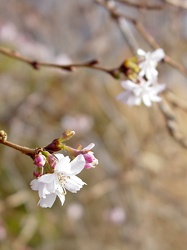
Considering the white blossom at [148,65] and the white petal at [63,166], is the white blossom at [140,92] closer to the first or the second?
the white blossom at [148,65]

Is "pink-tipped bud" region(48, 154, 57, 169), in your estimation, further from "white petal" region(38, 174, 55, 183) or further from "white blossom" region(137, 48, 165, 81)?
"white blossom" region(137, 48, 165, 81)

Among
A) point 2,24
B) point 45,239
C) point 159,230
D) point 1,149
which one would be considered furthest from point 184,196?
point 2,24

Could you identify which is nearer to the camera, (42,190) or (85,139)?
(42,190)

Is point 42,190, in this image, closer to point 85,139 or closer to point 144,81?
point 144,81

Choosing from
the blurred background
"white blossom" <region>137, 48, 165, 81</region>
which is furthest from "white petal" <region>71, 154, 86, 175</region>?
the blurred background

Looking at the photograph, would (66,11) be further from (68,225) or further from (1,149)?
(68,225)

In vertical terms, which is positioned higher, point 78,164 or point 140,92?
point 140,92

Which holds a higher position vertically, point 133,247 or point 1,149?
point 1,149

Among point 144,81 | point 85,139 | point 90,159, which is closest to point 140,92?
point 144,81
